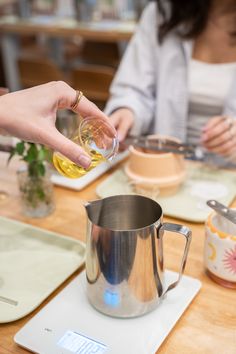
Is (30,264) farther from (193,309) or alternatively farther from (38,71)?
(38,71)

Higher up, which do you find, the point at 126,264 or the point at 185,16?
the point at 185,16

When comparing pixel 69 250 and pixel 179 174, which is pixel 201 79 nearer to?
pixel 179 174

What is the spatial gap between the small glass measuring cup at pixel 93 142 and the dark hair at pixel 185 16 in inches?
32.2

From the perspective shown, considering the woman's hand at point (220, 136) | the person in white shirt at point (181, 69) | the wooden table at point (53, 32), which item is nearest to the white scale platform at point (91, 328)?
the woman's hand at point (220, 136)

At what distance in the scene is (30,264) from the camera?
0.77m

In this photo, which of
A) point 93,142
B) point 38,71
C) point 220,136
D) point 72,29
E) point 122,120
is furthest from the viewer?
point 72,29

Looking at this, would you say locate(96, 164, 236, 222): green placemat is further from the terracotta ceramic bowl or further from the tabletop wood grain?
the tabletop wood grain

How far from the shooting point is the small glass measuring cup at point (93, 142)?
72 centimetres

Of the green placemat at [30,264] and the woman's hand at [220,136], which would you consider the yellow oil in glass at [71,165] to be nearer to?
the green placemat at [30,264]

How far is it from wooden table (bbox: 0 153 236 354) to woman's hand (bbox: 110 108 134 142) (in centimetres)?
26

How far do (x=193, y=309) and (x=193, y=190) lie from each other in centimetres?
37

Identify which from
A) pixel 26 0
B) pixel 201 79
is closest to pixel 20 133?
pixel 201 79

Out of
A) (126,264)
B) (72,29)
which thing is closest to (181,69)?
(126,264)

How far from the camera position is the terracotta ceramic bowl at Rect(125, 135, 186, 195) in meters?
0.97
